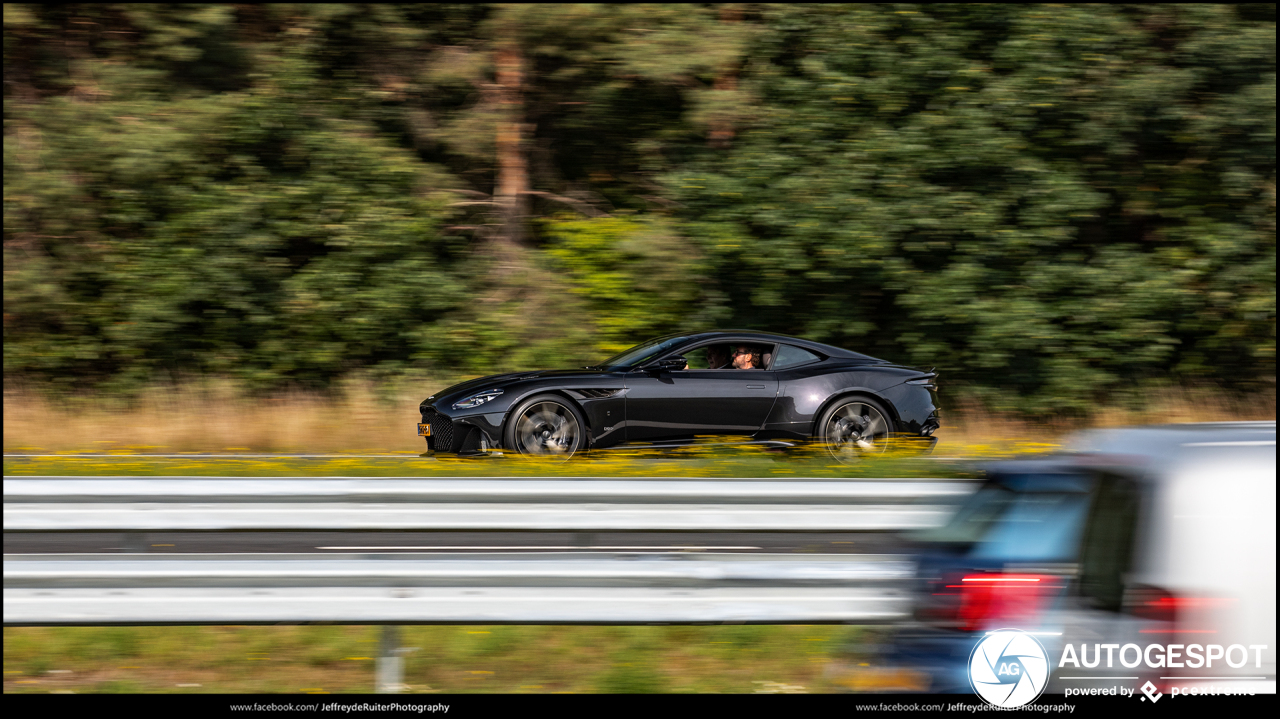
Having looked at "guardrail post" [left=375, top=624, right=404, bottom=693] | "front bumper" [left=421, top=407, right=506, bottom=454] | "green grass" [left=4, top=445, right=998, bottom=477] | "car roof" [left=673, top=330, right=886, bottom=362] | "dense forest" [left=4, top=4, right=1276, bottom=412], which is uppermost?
"dense forest" [left=4, top=4, right=1276, bottom=412]

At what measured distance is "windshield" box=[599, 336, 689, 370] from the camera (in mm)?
10062

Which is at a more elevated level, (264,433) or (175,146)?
(175,146)

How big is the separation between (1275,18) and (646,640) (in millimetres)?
13481

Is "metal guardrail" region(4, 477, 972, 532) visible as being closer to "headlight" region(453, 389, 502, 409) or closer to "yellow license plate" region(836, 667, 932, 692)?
"yellow license plate" region(836, 667, 932, 692)

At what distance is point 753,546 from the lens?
6.58m

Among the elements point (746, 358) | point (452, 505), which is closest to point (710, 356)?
point (746, 358)

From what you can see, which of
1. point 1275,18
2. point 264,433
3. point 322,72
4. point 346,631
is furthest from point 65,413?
point 1275,18

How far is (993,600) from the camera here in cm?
311

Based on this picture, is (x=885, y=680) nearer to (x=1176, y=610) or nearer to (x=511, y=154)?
(x=1176, y=610)

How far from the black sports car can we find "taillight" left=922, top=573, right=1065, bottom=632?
21.3ft

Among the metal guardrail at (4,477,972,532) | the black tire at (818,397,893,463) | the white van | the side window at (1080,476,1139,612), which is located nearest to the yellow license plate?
the white van

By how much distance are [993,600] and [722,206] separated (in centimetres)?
1118
